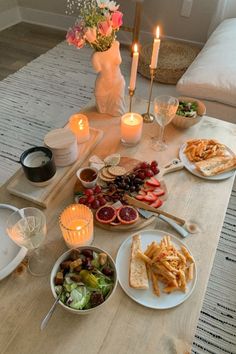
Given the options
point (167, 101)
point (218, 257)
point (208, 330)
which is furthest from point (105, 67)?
Result: point (208, 330)

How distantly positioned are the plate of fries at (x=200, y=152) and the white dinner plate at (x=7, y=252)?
2.31 ft

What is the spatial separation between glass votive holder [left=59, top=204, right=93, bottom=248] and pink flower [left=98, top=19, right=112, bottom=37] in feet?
2.31

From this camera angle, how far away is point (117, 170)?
1.16m

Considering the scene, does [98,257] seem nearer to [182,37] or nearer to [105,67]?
[105,67]

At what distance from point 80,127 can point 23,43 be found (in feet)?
8.74

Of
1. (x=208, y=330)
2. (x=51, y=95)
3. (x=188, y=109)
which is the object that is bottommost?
(x=208, y=330)

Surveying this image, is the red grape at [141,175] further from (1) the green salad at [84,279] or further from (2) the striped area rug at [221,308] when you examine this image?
(2) the striped area rug at [221,308]

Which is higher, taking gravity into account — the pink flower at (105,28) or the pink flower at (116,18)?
the pink flower at (116,18)

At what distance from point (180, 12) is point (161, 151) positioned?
2.37m

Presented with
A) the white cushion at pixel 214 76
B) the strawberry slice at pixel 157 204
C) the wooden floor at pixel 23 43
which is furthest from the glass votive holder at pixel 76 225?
the wooden floor at pixel 23 43

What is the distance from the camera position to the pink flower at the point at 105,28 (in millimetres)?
1144

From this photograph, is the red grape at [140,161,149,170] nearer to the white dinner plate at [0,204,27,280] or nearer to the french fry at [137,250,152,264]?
the french fry at [137,250,152,264]

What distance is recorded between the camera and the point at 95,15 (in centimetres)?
117

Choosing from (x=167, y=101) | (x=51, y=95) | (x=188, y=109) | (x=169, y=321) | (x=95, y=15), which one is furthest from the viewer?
(x=51, y=95)
